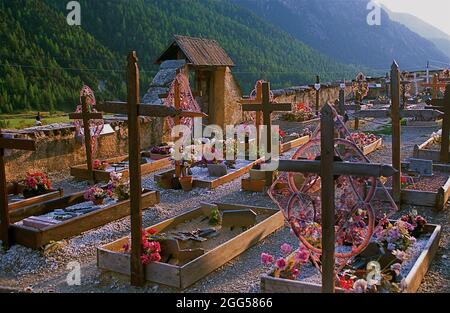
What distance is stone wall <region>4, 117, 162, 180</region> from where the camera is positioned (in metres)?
13.3

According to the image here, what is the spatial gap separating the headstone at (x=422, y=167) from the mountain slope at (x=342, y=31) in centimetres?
6682

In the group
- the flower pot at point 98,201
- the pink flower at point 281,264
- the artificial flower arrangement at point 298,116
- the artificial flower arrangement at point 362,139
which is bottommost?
the pink flower at point 281,264

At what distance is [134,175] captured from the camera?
7074mm

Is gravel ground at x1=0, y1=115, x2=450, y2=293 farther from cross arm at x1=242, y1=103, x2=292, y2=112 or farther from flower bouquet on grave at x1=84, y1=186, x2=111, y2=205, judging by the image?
cross arm at x1=242, y1=103, x2=292, y2=112

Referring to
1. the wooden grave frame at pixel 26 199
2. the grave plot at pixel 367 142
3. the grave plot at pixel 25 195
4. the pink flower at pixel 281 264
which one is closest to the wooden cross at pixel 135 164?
the pink flower at pixel 281 264

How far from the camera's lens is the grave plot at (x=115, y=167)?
13344 mm

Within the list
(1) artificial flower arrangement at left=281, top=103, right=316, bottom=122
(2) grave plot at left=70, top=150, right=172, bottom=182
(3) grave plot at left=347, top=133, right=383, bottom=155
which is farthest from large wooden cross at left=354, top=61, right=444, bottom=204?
(1) artificial flower arrangement at left=281, top=103, right=316, bottom=122

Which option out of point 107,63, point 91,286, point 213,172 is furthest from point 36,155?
point 107,63

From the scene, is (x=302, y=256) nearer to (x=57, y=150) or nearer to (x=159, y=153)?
(x=57, y=150)

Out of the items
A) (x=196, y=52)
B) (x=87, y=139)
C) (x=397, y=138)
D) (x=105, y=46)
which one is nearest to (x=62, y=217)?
(x=87, y=139)

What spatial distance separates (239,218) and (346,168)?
4230mm

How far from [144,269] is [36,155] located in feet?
25.4

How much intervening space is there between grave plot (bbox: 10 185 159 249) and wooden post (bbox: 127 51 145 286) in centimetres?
226

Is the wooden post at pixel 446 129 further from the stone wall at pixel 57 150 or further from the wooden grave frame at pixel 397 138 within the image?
the stone wall at pixel 57 150
